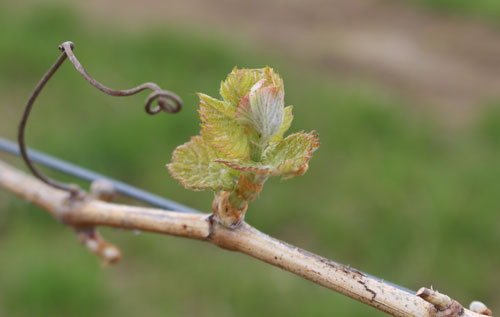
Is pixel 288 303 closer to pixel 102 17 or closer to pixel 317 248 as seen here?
pixel 317 248

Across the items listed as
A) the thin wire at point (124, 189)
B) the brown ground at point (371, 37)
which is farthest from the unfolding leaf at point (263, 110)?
the brown ground at point (371, 37)

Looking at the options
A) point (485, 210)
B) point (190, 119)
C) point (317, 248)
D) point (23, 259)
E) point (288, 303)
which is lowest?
point (23, 259)

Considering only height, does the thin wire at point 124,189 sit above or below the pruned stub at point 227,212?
below

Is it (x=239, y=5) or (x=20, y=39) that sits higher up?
(x=239, y=5)

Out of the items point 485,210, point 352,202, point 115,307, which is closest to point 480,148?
point 485,210

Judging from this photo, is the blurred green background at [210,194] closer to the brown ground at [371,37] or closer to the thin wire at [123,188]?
the brown ground at [371,37]

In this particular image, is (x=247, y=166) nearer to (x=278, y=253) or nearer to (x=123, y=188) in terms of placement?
(x=278, y=253)

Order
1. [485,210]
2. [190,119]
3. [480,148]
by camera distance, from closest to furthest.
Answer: [485,210] → [190,119] → [480,148]
